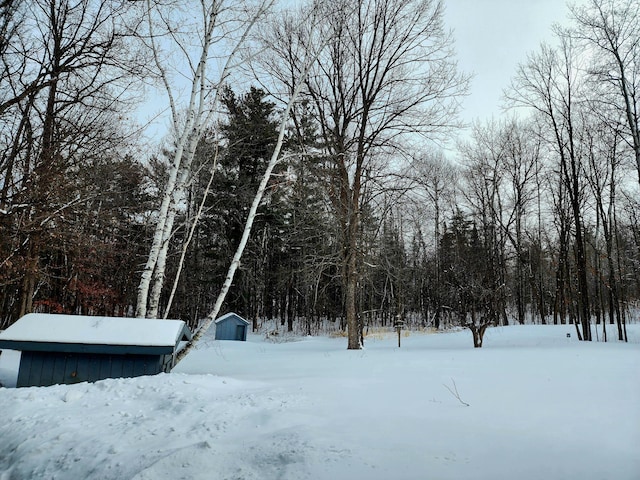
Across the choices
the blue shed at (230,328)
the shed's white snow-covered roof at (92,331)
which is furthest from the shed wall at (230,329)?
the shed's white snow-covered roof at (92,331)

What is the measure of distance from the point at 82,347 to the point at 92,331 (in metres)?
0.26

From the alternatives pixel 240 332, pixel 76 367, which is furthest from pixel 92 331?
pixel 240 332

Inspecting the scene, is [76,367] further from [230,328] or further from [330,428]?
[230,328]

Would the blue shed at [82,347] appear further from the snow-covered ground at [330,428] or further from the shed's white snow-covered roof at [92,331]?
the snow-covered ground at [330,428]

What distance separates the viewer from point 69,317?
5.55 m

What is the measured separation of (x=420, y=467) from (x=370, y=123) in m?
11.0

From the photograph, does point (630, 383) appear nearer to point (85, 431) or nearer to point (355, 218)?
point (85, 431)

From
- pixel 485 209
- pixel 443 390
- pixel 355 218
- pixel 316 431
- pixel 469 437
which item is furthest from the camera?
pixel 485 209

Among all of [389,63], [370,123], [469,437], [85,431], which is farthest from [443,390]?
[389,63]

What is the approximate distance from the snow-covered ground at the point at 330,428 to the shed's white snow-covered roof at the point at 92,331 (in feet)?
2.58

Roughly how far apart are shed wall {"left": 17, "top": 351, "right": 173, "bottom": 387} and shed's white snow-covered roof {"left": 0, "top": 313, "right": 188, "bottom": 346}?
302 mm

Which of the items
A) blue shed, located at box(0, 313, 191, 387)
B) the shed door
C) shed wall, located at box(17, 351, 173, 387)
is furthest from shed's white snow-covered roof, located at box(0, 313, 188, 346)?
the shed door

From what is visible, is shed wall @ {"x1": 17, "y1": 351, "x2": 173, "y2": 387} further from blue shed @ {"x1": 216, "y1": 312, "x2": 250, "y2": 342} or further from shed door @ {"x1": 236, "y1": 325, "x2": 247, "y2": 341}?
shed door @ {"x1": 236, "y1": 325, "x2": 247, "y2": 341}

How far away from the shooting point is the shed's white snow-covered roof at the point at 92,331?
514 centimetres
